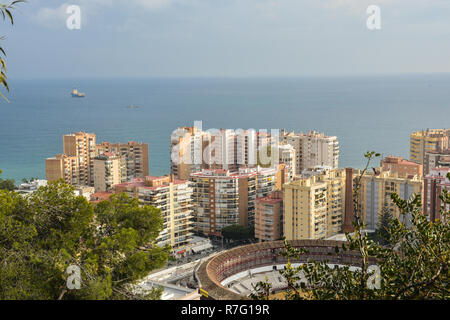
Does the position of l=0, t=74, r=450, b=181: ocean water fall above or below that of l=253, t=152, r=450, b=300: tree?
above

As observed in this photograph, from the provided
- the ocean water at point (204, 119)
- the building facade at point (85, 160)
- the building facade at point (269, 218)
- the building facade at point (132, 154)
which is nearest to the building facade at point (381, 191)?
the building facade at point (269, 218)

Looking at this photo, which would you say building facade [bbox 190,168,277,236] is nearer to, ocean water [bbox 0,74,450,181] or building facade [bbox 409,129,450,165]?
building facade [bbox 409,129,450,165]

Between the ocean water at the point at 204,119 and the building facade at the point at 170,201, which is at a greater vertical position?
the ocean water at the point at 204,119

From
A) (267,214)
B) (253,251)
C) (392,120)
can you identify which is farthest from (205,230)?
(392,120)

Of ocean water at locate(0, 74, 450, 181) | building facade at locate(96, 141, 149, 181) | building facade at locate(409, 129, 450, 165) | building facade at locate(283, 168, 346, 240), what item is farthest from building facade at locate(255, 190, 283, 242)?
ocean water at locate(0, 74, 450, 181)

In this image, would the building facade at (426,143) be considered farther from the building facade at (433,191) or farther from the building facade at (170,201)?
the building facade at (170,201)
